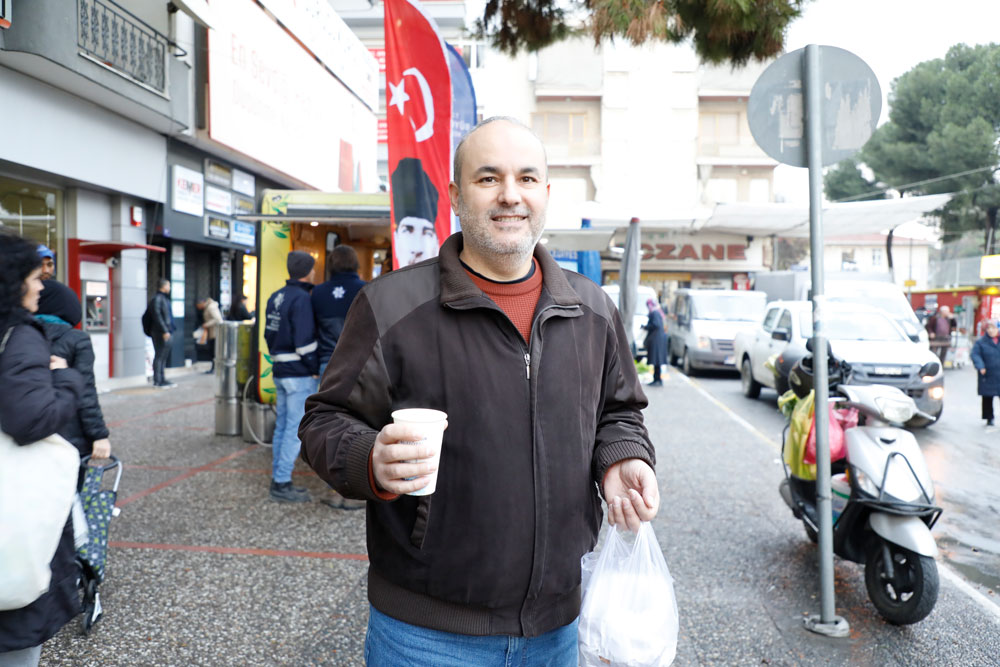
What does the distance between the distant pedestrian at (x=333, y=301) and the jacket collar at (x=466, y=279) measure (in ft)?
14.0

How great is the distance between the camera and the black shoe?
19.1 feet

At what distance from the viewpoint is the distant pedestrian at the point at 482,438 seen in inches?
66.1

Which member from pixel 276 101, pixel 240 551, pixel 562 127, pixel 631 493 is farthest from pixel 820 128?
pixel 562 127

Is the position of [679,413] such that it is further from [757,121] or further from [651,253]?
[651,253]

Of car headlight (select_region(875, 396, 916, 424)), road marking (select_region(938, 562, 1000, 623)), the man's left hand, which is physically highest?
the man's left hand

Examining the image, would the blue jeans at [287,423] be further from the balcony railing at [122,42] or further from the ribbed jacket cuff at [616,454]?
the balcony railing at [122,42]

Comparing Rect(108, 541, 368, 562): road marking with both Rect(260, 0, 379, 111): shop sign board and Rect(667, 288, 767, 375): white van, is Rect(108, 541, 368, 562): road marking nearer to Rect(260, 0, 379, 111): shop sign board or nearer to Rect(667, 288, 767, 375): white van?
Rect(260, 0, 379, 111): shop sign board

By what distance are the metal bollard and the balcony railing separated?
527 cm

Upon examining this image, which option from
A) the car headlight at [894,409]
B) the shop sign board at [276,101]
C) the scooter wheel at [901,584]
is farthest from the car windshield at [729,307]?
the scooter wheel at [901,584]

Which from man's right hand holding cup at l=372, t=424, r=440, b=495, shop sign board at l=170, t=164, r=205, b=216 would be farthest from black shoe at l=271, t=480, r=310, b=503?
shop sign board at l=170, t=164, r=205, b=216

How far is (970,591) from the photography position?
4328 millimetres

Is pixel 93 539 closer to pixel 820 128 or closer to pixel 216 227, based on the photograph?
pixel 820 128

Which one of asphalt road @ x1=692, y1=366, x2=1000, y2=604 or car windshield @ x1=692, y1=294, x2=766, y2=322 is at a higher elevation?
car windshield @ x1=692, y1=294, x2=766, y2=322

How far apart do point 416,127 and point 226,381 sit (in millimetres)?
4464
